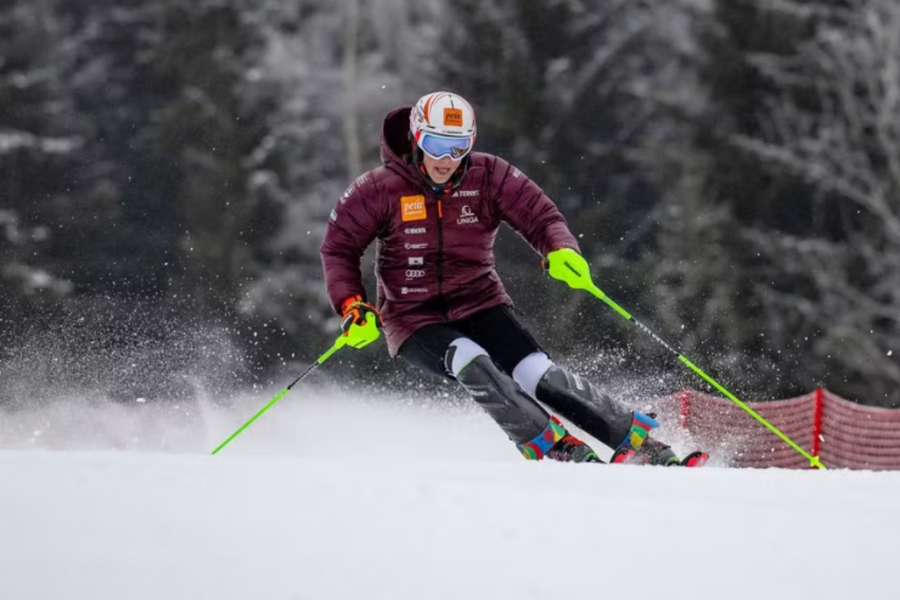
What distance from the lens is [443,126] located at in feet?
17.6

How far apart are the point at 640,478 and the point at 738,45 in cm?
1828

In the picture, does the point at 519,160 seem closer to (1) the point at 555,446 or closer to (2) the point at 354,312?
(2) the point at 354,312

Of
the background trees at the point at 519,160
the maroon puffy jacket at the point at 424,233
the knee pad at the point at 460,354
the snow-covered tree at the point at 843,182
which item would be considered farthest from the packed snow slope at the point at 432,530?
the snow-covered tree at the point at 843,182

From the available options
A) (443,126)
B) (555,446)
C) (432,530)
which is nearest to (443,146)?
(443,126)

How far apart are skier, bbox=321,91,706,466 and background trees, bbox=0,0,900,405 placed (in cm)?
1287

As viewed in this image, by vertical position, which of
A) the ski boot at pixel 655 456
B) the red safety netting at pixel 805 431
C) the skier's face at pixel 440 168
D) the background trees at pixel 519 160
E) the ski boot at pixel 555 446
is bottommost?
the background trees at pixel 519 160

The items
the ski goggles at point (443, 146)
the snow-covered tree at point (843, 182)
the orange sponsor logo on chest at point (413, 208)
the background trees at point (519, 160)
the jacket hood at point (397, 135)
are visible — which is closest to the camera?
the ski goggles at point (443, 146)

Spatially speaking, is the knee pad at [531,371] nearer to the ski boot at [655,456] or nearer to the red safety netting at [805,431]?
the ski boot at [655,456]

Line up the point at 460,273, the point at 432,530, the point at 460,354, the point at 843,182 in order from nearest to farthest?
the point at 432,530 → the point at 460,354 → the point at 460,273 → the point at 843,182

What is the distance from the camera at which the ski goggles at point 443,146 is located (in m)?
5.38

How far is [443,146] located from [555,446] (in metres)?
1.16

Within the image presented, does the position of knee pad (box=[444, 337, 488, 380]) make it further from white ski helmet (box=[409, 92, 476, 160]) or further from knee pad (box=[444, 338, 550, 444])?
white ski helmet (box=[409, 92, 476, 160])

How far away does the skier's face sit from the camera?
5.44 m

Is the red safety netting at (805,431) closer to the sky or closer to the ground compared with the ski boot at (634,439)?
closer to the ground
